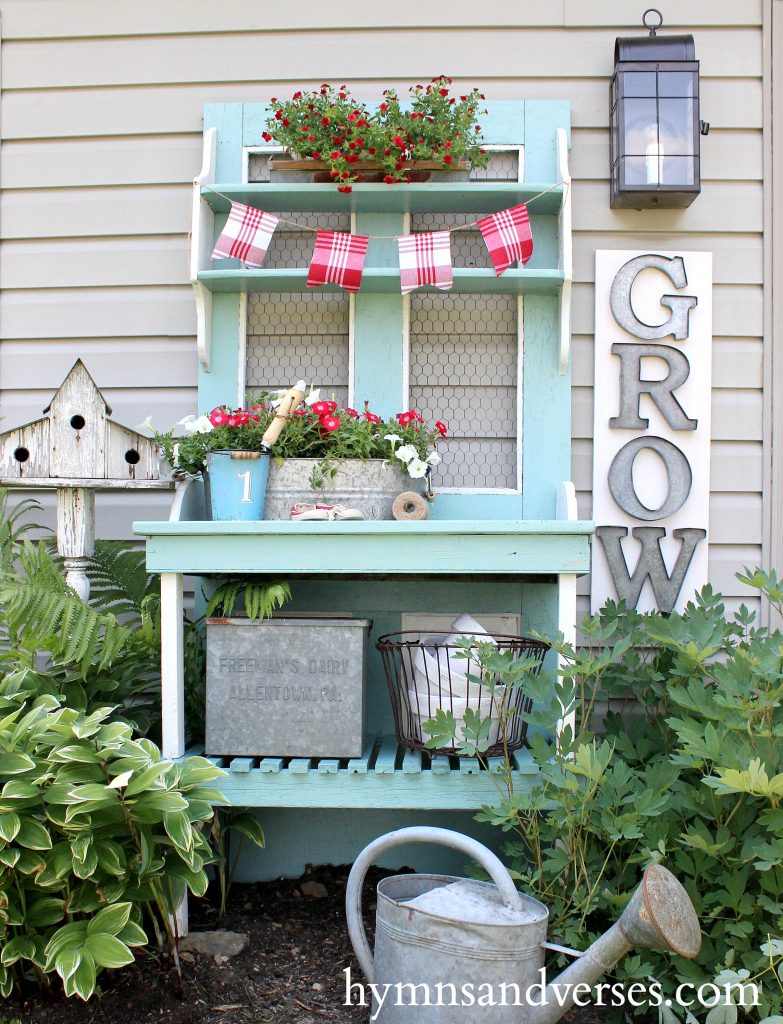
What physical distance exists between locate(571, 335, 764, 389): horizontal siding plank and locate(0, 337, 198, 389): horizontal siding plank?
119 cm

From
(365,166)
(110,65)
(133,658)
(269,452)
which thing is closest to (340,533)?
(269,452)

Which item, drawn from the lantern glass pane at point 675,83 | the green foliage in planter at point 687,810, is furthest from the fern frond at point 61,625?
the lantern glass pane at point 675,83

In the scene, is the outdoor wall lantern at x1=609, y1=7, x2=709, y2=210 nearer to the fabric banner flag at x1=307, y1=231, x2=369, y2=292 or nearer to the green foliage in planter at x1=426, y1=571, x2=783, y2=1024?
the fabric banner flag at x1=307, y1=231, x2=369, y2=292

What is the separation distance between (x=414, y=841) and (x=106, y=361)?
6.07 ft

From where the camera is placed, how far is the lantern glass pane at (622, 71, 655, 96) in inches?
109

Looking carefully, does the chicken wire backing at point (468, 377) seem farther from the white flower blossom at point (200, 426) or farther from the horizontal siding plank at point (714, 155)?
the white flower blossom at point (200, 426)

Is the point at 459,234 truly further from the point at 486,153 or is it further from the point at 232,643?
the point at 232,643

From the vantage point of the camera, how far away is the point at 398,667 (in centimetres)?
247

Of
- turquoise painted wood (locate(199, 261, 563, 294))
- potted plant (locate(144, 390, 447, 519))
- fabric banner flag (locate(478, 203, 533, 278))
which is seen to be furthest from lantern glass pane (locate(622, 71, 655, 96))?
potted plant (locate(144, 390, 447, 519))

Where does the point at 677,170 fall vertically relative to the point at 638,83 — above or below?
below

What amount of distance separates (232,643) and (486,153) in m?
1.57

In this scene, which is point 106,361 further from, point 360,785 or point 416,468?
point 360,785

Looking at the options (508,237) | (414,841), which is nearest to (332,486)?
(508,237)

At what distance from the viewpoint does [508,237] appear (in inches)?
107
